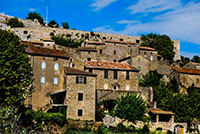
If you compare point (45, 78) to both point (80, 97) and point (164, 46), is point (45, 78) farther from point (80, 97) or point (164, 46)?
point (164, 46)

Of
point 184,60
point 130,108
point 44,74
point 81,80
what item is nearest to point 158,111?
point 130,108

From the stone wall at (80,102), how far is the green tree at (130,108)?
12.2ft

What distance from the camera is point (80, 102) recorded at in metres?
38.3

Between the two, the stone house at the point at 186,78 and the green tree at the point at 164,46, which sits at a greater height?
the green tree at the point at 164,46

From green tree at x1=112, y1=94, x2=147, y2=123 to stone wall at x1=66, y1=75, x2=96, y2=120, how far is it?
12.2 ft

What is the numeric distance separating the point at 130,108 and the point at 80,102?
24.2ft

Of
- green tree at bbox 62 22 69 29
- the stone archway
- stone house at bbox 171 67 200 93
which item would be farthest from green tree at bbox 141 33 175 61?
the stone archway

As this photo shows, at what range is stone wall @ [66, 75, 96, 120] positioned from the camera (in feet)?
124

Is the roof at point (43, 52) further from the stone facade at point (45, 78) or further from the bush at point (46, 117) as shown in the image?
the bush at point (46, 117)

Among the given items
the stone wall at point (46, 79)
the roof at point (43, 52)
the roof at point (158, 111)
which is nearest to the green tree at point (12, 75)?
the stone wall at point (46, 79)

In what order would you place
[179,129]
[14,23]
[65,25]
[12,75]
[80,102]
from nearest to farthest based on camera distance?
[12,75], [80,102], [179,129], [14,23], [65,25]

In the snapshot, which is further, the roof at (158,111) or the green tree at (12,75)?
the roof at (158,111)

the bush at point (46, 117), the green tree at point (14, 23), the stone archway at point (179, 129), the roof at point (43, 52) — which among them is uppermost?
the green tree at point (14, 23)

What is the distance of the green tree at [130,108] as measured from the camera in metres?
39.2
